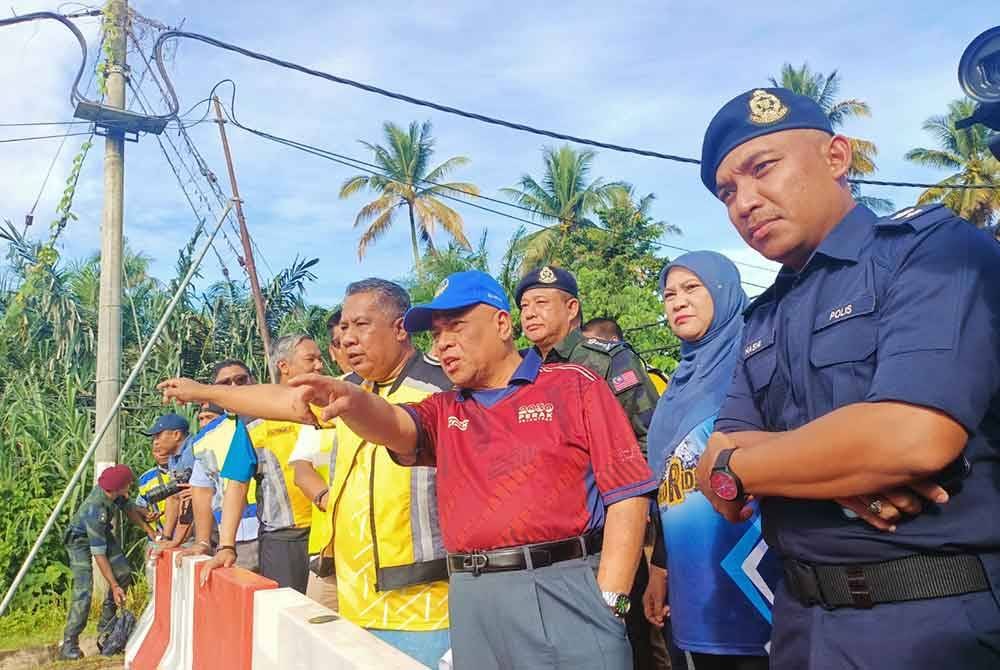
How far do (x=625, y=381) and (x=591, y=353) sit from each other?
0.32 meters

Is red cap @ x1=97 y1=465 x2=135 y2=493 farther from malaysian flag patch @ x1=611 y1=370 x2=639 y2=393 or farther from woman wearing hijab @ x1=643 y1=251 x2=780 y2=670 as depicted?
woman wearing hijab @ x1=643 y1=251 x2=780 y2=670

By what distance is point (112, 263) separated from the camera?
9453 millimetres

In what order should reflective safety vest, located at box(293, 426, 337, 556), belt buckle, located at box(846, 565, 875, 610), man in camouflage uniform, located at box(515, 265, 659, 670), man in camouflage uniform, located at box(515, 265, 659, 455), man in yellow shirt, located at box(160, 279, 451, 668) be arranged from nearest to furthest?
1. belt buckle, located at box(846, 565, 875, 610)
2. man in yellow shirt, located at box(160, 279, 451, 668)
3. man in camouflage uniform, located at box(515, 265, 659, 670)
4. man in camouflage uniform, located at box(515, 265, 659, 455)
5. reflective safety vest, located at box(293, 426, 337, 556)

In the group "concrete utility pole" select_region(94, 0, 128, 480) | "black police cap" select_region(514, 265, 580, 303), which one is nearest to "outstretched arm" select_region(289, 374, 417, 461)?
"black police cap" select_region(514, 265, 580, 303)

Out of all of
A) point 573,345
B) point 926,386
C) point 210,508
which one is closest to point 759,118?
point 926,386

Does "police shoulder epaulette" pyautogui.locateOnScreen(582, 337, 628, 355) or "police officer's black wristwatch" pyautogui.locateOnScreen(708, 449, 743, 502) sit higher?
"police shoulder epaulette" pyautogui.locateOnScreen(582, 337, 628, 355)

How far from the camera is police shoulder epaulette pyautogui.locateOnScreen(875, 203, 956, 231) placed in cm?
157

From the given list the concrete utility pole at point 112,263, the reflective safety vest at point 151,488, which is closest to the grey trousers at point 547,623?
the reflective safety vest at point 151,488

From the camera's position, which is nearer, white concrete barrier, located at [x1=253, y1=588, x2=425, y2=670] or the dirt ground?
white concrete barrier, located at [x1=253, y1=588, x2=425, y2=670]

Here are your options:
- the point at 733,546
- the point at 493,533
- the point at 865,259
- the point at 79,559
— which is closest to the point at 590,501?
the point at 493,533

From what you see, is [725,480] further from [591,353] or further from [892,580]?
[591,353]

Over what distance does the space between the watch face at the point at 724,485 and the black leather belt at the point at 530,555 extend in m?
0.75

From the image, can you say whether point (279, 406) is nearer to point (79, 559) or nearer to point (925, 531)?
point (925, 531)

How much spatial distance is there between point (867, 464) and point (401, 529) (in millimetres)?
2084
